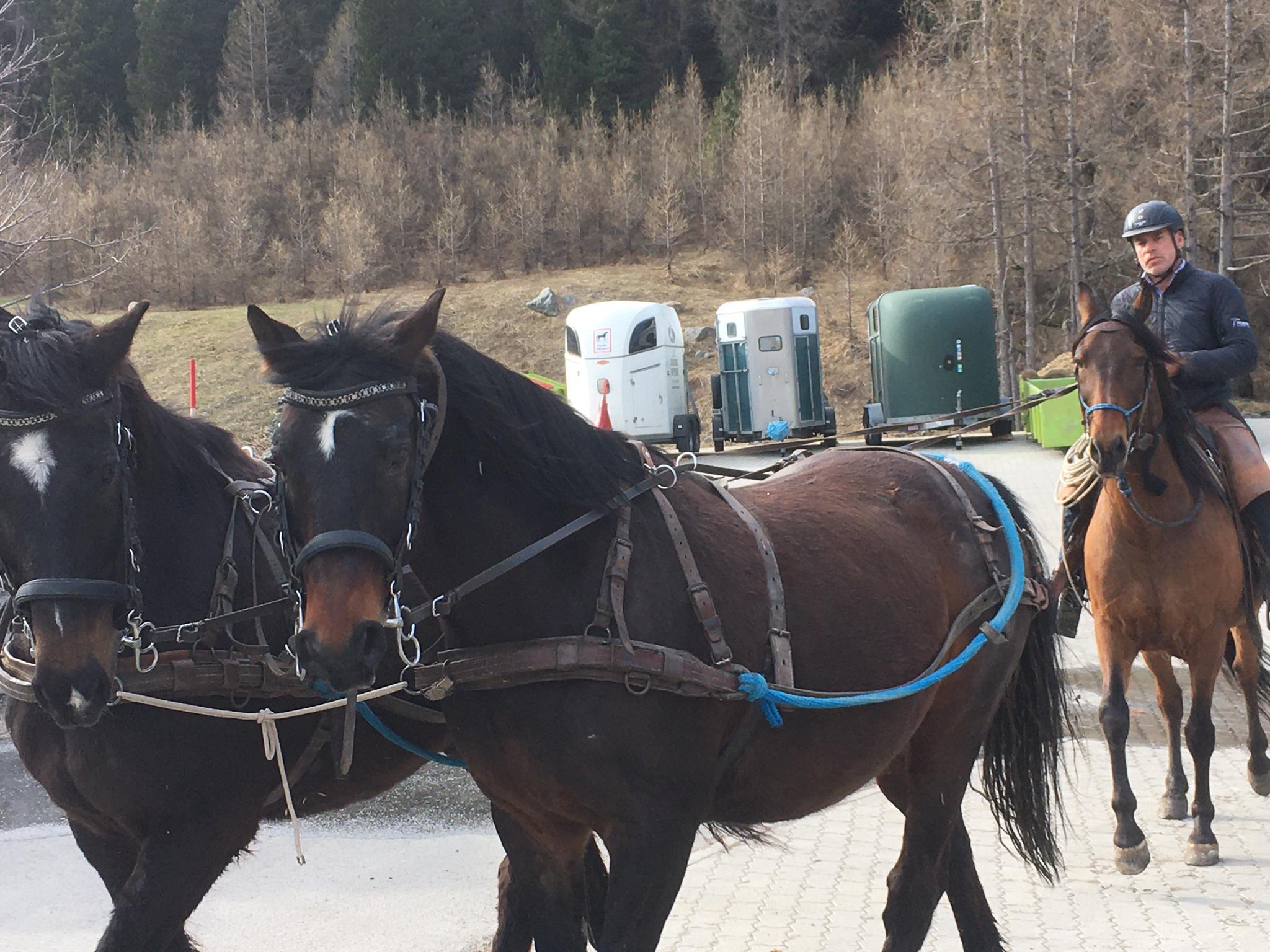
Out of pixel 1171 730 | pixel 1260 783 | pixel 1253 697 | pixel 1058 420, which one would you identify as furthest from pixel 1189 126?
pixel 1171 730

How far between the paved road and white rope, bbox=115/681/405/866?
4.98 feet

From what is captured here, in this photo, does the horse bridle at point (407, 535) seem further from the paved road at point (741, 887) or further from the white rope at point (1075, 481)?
the white rope at point (1075, 481)

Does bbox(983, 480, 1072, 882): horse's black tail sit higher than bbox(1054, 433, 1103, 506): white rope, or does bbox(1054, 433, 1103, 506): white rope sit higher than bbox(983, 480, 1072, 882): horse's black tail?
bbox(1054, 433, 1103, 506): white rope

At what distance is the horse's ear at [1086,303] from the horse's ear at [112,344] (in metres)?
4.02

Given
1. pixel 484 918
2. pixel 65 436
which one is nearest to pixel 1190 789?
pixel 484 918

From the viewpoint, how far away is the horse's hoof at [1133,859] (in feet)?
17.8

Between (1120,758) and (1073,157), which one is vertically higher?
(1073,157)

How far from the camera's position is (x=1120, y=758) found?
570cm

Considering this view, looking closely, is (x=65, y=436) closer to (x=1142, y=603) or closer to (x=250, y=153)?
(x=1142, y=603)

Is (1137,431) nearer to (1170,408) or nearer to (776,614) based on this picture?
(1170,408)

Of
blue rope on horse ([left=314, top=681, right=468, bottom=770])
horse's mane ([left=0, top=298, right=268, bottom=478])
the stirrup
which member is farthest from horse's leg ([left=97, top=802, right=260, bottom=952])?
the stirrup

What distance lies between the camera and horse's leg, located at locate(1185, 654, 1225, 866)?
18.2 ft

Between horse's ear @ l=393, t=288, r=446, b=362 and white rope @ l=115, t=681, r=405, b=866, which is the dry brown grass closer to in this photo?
white rope @ l=115, t=681, r=405, b=866

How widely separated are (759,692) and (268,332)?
1.50 meters
